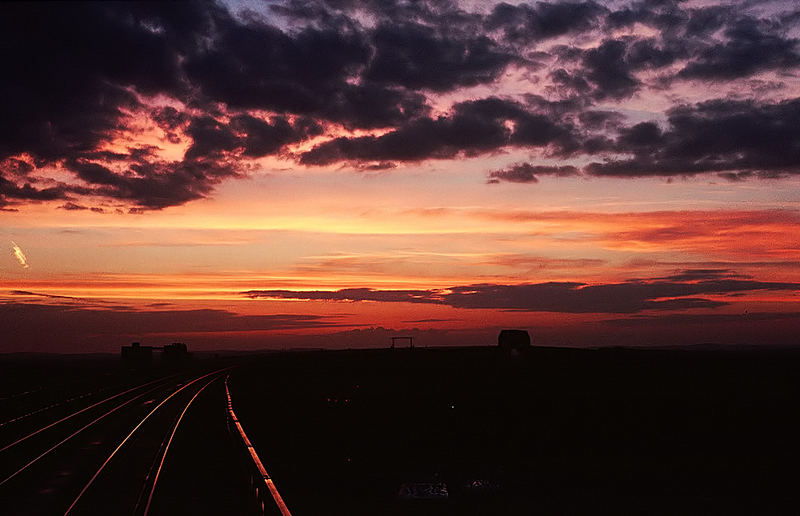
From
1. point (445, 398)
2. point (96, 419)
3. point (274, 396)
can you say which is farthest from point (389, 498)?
point (274, 396)

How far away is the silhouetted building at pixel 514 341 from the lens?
97.5 metres

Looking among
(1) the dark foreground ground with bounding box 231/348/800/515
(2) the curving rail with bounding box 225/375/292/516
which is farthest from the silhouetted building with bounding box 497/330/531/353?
(2) the curving rail with bounding box 225/375/292/516

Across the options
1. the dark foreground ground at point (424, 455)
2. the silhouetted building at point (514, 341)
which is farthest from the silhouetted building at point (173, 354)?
the dark foreground ground at point (424, 455)

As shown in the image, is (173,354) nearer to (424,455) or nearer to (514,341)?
(514,341)

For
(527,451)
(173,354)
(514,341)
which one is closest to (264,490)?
(527,451)

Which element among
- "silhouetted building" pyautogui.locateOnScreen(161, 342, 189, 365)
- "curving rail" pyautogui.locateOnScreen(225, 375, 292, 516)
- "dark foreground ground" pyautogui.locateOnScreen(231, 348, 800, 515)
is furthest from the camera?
"silhouetted building" pyautogui.locateOnScreen(161, 342, 189, 365)

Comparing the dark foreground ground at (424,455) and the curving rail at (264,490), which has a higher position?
the curving rail at (264,490)

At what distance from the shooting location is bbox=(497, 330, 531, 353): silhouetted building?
9750 cm

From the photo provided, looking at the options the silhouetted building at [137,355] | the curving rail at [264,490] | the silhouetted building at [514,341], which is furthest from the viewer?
the silhouetted building at [137,355]

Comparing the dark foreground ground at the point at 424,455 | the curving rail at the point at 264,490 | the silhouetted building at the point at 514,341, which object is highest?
the silhouetted building at the point at 514,341

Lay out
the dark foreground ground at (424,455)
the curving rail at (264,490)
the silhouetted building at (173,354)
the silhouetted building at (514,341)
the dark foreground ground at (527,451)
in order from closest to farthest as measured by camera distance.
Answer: the curving rail at (264,490), the dark foreground ground at (424,455), the dark foreground ground at (527,451), the silhouetted building at (514,341), the silhouetted building at (173,354)

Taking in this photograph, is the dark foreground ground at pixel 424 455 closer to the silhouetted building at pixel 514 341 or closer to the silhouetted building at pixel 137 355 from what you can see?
the silhouetted building at pixel 514 341

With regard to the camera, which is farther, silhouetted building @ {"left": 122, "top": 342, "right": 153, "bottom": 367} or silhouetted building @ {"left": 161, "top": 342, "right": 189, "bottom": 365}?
silhouetted building @ {"left": 161, "top": 342, "right": 189, "bottom": 365}

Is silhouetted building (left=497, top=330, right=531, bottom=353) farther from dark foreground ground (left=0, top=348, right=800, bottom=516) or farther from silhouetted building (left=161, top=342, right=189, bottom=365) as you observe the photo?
silhouetted building (left=161, top=342, right=189, bottom=365)
